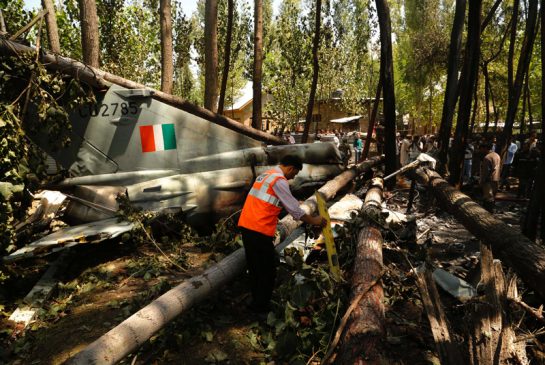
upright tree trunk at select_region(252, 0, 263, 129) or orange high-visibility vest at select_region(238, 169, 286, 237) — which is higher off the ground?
upright tree trunk at select_region(252, 0, 263, 129)

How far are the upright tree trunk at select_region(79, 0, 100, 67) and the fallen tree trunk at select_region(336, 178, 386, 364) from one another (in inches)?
306

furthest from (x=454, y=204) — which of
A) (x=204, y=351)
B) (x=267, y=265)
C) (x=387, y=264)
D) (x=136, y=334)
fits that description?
(x=136, y=334)

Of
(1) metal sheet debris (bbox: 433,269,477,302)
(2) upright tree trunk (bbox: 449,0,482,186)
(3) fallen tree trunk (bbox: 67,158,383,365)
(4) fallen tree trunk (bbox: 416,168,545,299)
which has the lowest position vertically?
(1) metal sheet debris (bbox: 433,269,477,302)

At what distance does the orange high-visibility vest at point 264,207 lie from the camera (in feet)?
13.0

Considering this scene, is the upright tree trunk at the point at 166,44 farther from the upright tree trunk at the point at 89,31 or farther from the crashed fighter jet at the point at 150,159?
the crashed fighter jet at the point at 150,159

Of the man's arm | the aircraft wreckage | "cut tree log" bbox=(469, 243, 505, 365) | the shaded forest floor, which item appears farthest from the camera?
the aircraft wreckage

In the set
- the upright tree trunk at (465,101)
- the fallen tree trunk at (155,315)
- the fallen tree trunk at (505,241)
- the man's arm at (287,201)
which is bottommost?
the fallen tree trunk at (155,315)

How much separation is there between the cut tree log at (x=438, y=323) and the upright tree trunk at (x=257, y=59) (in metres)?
10.6

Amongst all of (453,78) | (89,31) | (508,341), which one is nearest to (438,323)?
(508,341)

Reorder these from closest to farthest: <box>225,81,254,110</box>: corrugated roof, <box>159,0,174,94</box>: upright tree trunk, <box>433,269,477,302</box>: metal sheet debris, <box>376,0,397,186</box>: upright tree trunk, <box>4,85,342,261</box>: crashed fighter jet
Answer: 1. <box>433,269,477,302</box>: metal sheet debris
2. <box>4,85,342,261</box>: crashed fighter jet
3. <box>376,0,397,186</box>: upright tree trunk
4. <box>159,0,174,94</box>: upright tree trunk
5. <box>225,81,254,110</box>: corrugated roof

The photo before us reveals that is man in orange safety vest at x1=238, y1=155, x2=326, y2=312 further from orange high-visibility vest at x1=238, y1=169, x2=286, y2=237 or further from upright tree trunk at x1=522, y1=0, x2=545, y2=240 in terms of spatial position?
upright tree trunk at x1=522, y1=0, x2=545, y2=240

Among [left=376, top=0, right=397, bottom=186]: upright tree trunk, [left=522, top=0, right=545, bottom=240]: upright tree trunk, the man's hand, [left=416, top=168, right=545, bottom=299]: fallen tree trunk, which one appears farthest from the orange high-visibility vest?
[left=376, top=0, right=397, bottom=186]: upright tree trunk

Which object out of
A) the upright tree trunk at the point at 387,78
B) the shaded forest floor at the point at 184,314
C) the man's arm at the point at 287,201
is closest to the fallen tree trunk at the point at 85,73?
the shaded forest floor at the point at 184,314

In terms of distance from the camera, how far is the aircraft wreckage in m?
6.29
